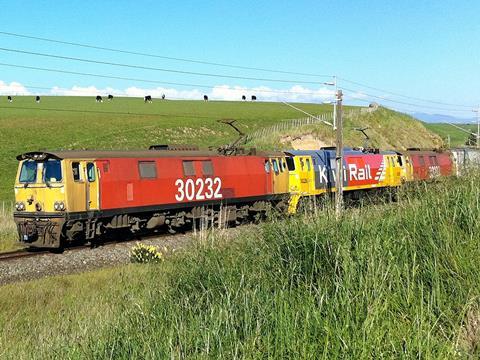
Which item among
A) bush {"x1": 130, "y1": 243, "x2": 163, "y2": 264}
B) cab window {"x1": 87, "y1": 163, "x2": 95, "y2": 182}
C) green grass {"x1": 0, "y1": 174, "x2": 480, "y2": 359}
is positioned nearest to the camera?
green grass {"x1": 0, "y1": 174, "x2": 480, "y2": 359}

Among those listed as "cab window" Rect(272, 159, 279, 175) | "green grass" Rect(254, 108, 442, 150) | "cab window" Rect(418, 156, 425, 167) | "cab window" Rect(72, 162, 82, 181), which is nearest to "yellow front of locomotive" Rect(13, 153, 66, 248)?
"cab window" Rect(72, 162, 82, 181)

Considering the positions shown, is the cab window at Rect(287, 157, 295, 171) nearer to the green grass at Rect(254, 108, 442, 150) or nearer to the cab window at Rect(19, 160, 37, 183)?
the cab window at Rect(19, 160, 37, 183)

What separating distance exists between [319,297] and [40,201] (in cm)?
1436

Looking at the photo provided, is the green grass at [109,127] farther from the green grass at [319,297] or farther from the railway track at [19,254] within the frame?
the green grass at [319,297]

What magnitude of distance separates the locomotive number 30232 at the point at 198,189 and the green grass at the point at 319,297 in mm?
12046

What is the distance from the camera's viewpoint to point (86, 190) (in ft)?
57.8

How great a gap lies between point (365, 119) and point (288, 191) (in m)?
50.3

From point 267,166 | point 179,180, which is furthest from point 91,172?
point 267,166

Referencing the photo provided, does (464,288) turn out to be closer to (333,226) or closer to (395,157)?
(333,226)

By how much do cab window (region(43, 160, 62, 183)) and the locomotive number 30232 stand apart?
4.74m

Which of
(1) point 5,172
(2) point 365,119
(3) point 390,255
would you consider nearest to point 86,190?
(3) point 390,255

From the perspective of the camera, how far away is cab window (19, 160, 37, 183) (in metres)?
18.0

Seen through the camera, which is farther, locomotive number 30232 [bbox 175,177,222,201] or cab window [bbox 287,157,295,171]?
cab window [bbox 287,157,295,171]

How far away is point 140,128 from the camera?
72.5 metres
